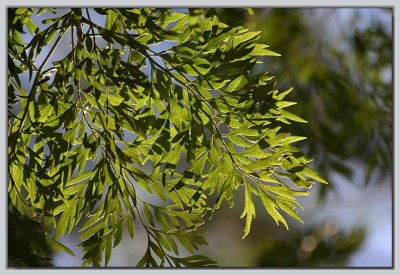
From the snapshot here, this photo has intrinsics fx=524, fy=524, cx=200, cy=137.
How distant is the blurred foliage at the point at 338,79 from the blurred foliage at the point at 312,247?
0.75ft

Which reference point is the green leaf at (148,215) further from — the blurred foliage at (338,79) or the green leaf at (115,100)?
the blurred foliage at (338,79)

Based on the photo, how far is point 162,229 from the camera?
5.94 ft

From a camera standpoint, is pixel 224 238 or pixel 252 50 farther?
pixel 224 238

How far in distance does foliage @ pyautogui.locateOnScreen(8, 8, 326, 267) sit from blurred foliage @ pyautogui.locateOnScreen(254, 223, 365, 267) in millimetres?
245

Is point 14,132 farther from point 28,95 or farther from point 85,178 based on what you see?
point 85,178

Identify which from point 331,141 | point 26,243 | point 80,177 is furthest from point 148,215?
point 331,141

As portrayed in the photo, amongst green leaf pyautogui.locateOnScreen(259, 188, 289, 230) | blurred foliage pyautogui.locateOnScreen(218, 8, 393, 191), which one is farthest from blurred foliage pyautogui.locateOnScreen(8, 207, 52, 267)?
blurred foliage pyautogui.locateOnScreen(218, 8, 393, 191)

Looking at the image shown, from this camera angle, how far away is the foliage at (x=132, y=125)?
1.66 meters

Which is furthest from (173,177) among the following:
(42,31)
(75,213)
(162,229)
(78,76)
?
(42,31)

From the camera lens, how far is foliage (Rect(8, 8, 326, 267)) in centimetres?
166

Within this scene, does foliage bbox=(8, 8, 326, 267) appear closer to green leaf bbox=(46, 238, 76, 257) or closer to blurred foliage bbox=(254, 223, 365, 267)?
green leaf bbox=(46, 238, 76, 257)

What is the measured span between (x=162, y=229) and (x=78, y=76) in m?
0.59

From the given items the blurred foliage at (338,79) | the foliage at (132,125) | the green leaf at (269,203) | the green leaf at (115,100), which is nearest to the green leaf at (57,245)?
the foliage at (132,125)

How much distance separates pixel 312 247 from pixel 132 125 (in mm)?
897
